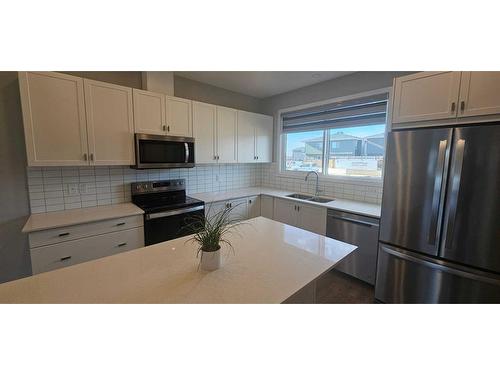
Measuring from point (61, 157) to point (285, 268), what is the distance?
87.7 inches

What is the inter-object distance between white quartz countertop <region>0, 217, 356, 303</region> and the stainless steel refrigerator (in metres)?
0.84

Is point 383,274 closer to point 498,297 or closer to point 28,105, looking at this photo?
point 498,297

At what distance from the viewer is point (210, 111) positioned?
10.1 ft

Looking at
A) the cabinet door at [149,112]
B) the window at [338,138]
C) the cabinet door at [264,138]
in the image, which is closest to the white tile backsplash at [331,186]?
the window at [338,138]

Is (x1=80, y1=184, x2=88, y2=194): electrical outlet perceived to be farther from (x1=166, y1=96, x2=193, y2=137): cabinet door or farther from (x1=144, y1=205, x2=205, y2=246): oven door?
Answer: (x1=166, y1=96, x2=193, y2=137): cabinet door

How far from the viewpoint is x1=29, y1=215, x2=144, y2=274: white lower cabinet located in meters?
1.84

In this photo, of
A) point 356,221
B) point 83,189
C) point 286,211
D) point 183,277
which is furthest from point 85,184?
point 356,221

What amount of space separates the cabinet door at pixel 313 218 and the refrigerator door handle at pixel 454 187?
3.92 ft

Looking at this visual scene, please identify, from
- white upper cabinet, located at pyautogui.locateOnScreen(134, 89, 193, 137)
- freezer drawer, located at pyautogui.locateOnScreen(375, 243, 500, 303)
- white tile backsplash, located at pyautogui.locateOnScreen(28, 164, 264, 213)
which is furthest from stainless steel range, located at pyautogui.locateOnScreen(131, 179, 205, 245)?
freezer drawer, located at pyautogui.locateOnScreen(375, 243, 500, 303)

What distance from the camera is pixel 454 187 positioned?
1.63 meters

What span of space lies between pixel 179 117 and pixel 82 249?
1.73 metres

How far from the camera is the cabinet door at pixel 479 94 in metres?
1.54

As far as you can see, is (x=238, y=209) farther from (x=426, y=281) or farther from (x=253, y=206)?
(x=426, y=281)
